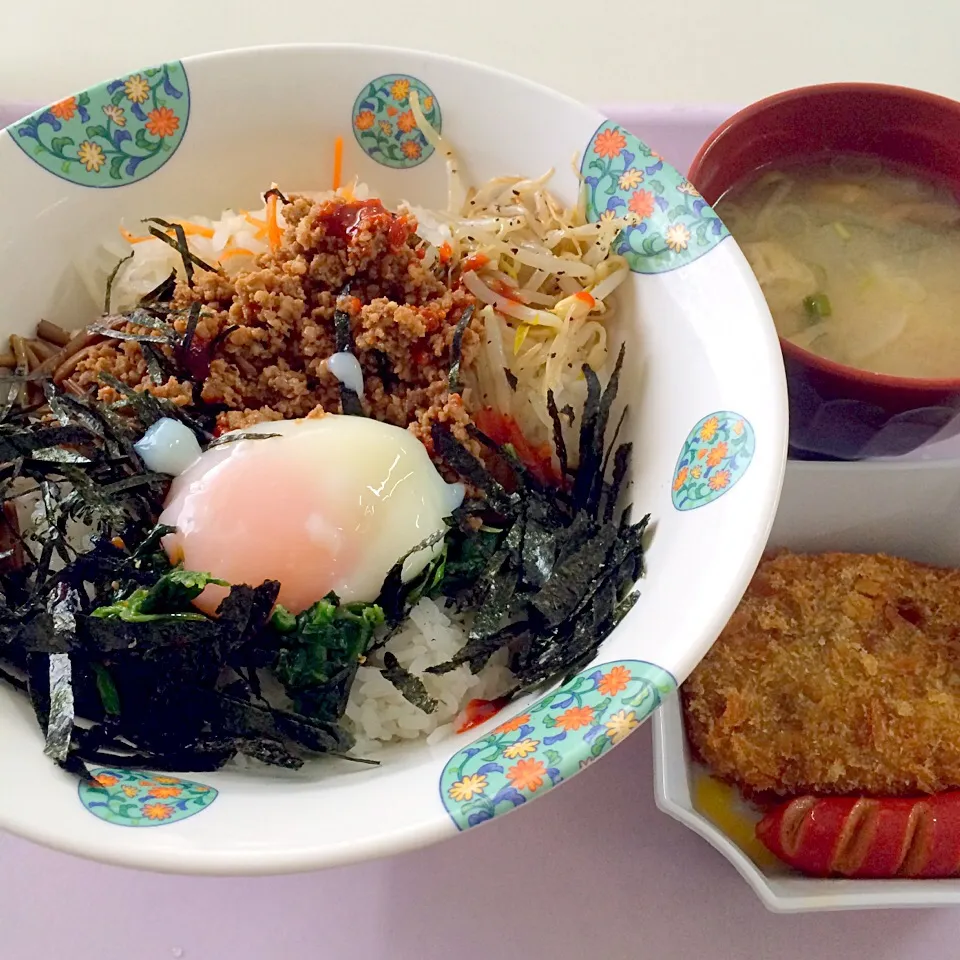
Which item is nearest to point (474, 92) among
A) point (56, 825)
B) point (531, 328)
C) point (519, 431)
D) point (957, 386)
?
point (531, 328)

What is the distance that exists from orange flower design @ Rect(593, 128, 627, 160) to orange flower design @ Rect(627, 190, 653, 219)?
7 cm

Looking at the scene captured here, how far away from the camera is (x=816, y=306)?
1.46m

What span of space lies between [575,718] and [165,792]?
0.44 meters

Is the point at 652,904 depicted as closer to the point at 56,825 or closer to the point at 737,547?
the point at 737,547

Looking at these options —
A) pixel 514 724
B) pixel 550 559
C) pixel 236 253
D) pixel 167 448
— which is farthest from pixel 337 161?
pixel 514 724

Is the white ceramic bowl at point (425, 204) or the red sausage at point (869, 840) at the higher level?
the white ceramic bowl at point (425, 204)

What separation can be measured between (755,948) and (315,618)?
751 millimetres

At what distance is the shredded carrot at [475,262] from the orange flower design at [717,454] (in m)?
0.52

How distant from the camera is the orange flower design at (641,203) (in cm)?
124

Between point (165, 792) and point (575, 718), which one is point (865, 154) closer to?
point (575, 718)

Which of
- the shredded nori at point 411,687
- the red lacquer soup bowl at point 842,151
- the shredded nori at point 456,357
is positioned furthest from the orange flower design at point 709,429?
the shredded nori at point 411,687

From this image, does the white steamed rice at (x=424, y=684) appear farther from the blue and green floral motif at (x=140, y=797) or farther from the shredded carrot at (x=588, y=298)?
the shredded carrot at (x=588, y=298)

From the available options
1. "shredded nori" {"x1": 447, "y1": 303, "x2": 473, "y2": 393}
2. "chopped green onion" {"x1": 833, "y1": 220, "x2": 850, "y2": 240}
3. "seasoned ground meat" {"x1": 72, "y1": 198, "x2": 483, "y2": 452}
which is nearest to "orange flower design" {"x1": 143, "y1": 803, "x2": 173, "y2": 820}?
"seasoned ground meat" {"x1": 72, "y1": 198, "x2": 483, "y2": 452}

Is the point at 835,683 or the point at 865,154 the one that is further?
the point at 865,154
